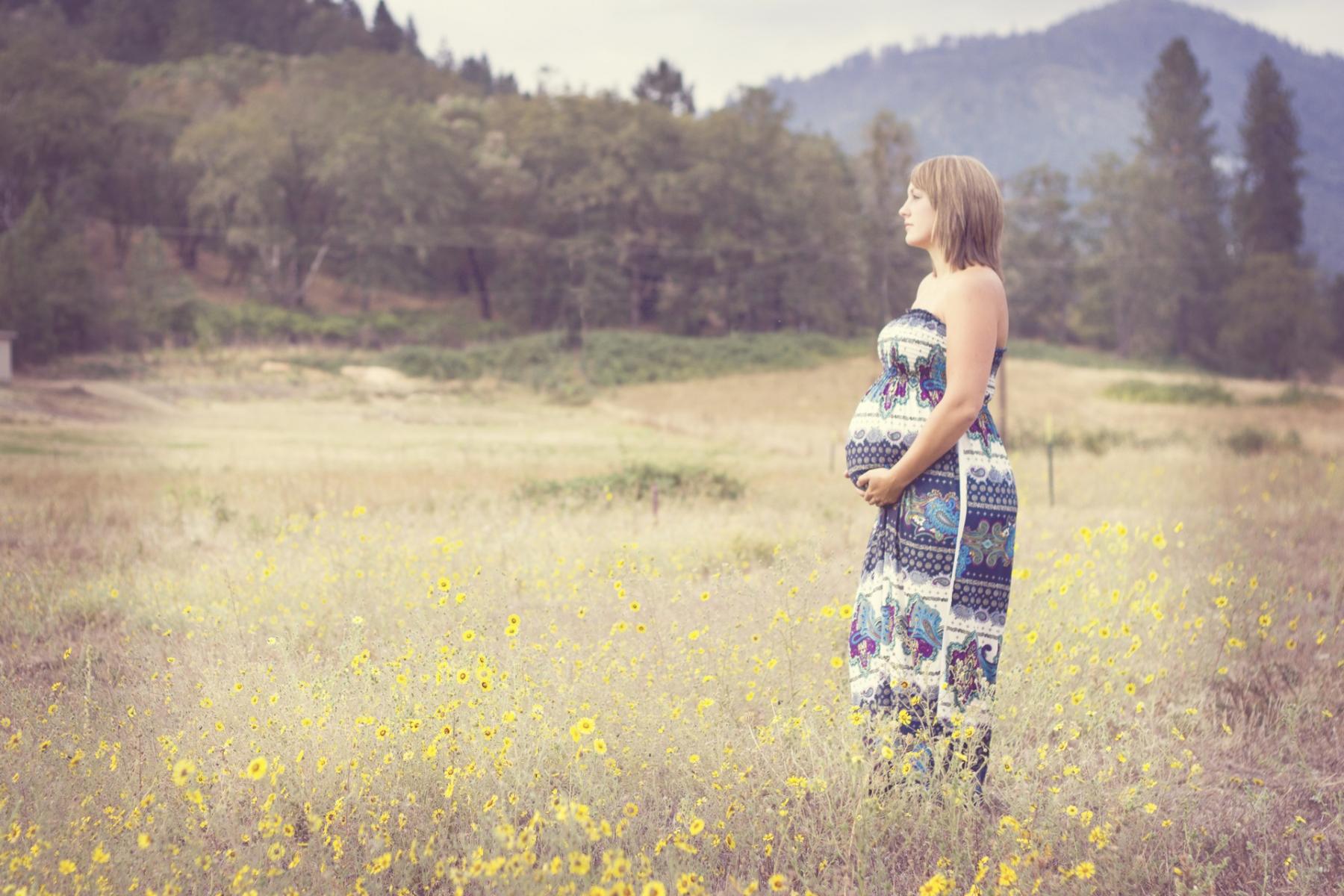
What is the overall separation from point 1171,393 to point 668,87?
27.7m

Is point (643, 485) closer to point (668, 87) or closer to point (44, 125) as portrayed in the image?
point (44, 125)

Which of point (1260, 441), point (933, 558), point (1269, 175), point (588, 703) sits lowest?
point (1260, 441)

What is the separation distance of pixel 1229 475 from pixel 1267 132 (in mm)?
44710

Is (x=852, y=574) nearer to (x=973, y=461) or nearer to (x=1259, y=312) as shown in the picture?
(x=973, y=461)

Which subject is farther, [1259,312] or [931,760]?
[1259,312]

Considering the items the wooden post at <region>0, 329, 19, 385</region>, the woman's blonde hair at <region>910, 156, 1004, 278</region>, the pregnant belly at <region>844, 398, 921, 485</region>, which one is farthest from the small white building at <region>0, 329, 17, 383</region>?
the woman's blonde hair at <region>910, 156, 1004, 278</region>

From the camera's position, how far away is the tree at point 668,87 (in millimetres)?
46778

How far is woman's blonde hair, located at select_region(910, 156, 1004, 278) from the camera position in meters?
2.94

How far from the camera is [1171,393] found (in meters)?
31.4

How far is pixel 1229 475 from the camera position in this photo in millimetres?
13773

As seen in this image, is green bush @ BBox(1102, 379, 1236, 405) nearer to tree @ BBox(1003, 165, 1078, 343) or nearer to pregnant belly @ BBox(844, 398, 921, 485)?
tree @ BBox(1003, 165, 1078, 343)

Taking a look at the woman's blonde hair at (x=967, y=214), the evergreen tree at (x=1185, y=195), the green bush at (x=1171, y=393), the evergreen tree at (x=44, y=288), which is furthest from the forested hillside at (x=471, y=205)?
the woman's blonde hair at (x=967, y=214)

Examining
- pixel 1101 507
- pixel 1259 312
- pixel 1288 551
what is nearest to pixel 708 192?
pixel 1259 312

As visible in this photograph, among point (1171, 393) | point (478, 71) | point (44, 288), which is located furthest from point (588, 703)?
point (478, 71)
